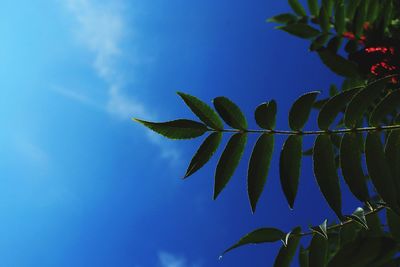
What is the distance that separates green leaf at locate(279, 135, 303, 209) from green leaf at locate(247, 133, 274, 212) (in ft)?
0.20

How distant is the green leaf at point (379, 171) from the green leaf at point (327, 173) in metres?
0.14

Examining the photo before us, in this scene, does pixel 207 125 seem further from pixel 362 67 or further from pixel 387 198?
pixel 362 67

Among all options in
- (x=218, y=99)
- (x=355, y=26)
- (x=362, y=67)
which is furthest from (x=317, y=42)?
(x=218, y=99)

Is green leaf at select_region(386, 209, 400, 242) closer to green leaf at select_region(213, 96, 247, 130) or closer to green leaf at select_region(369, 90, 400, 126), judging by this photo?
green leaf at select_region(369, 90, 400, 126)

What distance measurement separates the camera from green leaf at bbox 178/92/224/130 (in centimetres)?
176

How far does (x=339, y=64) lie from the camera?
253cm

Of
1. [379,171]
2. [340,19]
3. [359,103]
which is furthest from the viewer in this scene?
[340,19]

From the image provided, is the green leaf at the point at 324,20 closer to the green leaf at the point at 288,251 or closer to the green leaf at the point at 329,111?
the green leaf at the point at 329,111

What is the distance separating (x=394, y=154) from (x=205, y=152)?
770 mm

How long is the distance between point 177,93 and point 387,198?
0.93 m

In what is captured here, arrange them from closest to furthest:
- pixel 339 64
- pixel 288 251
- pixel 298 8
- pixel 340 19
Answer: pixel 288 251 < pixel 339 64 < pixel 340 19 < pixel 298 8

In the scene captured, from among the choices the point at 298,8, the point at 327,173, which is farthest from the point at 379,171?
the point at 298,8

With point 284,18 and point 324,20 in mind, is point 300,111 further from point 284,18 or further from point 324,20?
point 284,18

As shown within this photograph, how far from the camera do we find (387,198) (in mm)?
1575
